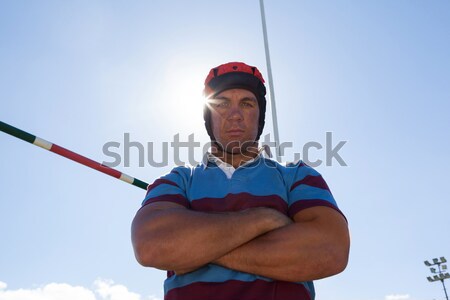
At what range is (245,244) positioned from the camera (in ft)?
6.42

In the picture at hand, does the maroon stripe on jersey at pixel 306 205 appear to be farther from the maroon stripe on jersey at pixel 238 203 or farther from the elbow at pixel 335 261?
the elbow at pixel 335 261

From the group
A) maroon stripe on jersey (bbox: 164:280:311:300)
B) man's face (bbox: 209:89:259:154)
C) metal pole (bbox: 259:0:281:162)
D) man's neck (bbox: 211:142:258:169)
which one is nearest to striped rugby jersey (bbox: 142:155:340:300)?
maroon stripe on jersey (bbox: 164:280:311:300)

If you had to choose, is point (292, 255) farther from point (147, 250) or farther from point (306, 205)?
point (147, 250)

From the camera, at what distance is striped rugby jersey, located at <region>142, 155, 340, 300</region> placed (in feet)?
6.31

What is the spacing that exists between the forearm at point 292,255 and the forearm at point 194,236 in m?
0.05

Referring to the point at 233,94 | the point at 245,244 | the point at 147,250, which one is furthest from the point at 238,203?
the point at 233,94

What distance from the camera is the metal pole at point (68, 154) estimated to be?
20.3ft

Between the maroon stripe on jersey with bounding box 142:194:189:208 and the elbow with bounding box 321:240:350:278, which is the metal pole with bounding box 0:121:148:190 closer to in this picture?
the maroon stripe on jersey with bounding box 142:194:189:208

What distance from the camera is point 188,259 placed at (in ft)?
6.16

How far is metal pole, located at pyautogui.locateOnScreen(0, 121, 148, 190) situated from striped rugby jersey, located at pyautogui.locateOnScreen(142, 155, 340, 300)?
13.1 feet

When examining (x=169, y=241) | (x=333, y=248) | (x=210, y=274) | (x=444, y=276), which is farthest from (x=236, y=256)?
(x=444, y=276)

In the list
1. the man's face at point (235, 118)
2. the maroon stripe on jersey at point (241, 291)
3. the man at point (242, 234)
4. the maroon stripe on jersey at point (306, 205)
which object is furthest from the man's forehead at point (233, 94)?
the maroon stripe on jersey at point (241, 291)

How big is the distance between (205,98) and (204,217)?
1225 mm

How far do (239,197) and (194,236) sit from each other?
0.39 metres
